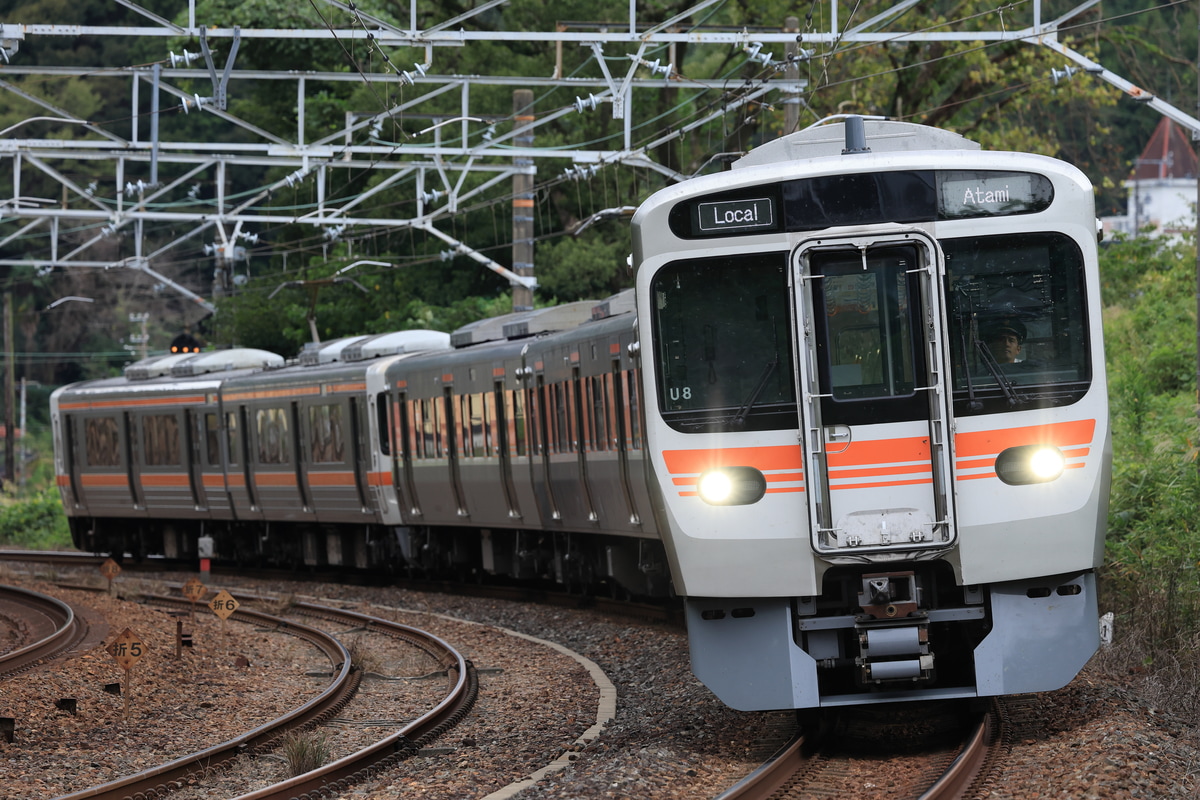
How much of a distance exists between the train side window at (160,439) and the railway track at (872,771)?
65.0ft

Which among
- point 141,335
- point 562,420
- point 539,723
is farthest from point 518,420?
point 141,335

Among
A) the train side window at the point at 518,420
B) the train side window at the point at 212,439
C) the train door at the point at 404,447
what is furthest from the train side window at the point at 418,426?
the train side window at the point at 212,439

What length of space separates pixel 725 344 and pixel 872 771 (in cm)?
224

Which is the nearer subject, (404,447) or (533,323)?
(533,323)

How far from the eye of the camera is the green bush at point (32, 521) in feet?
132

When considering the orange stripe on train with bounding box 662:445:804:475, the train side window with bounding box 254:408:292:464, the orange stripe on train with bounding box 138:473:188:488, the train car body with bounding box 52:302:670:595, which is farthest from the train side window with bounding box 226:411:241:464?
the orange stripe on train with bounding box 662:445:804:475

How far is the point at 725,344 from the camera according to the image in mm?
8805

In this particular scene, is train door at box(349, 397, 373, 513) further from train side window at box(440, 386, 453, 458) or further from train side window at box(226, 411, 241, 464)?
train side window at box(226, 411, 241, 464)

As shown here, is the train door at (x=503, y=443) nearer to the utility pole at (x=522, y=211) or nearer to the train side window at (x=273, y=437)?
the utility pole at (x=522, y=211)

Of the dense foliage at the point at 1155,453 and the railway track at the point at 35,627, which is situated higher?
the dense foliage at the point at 1155,453

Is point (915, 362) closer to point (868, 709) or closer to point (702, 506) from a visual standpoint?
point (702, 506)

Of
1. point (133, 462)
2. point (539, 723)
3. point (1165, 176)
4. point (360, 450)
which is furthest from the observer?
point (1165, 176)

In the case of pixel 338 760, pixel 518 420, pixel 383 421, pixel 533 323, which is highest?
pixel 533 323

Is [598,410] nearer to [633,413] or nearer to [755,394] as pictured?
[633,413]
